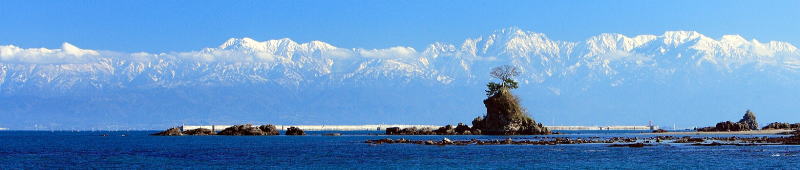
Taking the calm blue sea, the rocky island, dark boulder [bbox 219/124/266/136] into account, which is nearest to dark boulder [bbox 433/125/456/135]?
the rocky island

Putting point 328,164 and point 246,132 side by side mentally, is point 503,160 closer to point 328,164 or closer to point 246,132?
point 328,164

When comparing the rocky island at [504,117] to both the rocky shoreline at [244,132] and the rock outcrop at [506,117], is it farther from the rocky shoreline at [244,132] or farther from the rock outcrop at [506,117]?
the rocky shoreline at [244,132]

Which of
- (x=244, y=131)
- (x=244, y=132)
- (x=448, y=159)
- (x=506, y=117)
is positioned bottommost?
(x=448, y=159)

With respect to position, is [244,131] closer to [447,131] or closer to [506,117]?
[447,131]

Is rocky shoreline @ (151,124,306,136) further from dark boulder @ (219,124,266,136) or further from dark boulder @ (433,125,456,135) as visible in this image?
dark boulder @ (433,125,456,135)

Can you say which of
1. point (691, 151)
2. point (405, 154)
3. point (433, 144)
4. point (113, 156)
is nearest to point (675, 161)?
point (691, 151)

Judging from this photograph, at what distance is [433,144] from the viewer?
110 m

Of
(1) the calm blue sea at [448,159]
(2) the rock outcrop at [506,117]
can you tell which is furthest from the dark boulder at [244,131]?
(1) the calm blue sea at [448,159]

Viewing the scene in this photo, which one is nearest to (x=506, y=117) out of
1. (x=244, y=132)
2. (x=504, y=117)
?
(x=504, y=117)

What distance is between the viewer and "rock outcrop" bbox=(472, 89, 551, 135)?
16538cm

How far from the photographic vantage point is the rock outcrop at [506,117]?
165375 millimetres

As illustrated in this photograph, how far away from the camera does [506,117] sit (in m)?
166

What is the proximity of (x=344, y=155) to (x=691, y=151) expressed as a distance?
30.7 meters

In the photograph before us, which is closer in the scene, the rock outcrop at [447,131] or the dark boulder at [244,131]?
the rock outcrop at [447,131]
